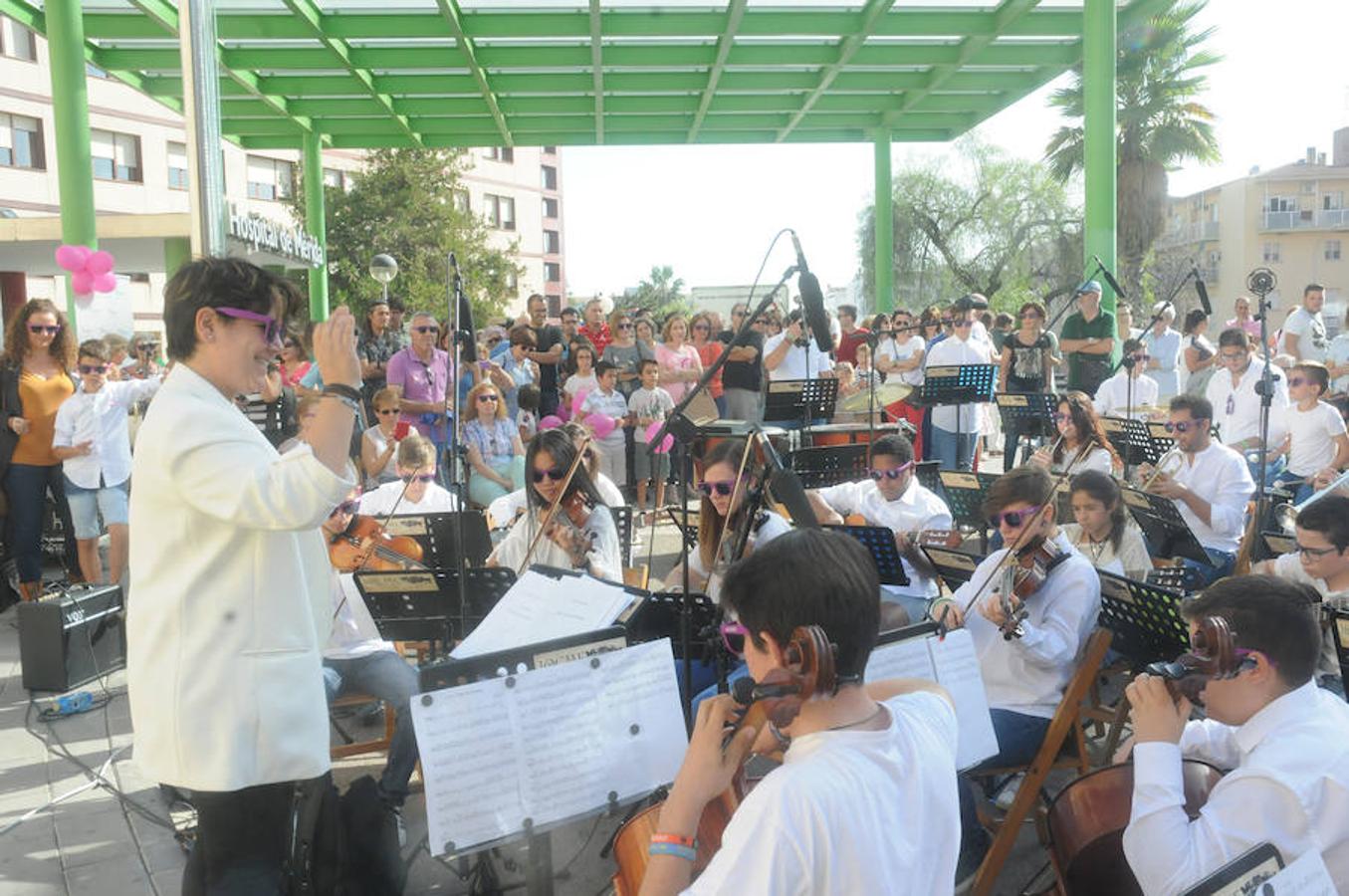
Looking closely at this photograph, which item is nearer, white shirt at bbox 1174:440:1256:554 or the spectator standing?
white shirt at bbox 1174:440:1256:554

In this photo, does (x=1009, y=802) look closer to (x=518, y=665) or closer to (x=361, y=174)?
(x=518, y=665)

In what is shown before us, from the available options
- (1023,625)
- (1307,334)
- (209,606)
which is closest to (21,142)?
(1307,334)

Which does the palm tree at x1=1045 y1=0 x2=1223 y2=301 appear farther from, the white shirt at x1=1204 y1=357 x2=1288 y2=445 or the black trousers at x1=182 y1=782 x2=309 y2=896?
the black trousers at x1=182 y1=782 x2=309 y2=896

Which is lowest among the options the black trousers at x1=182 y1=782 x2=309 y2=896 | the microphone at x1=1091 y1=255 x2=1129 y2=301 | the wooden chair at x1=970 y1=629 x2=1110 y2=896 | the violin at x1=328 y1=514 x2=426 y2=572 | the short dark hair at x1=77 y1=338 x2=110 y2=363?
the wooden chair at x1=970 y1=629 x2=1110 y2=896

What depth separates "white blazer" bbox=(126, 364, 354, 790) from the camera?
2.14 m

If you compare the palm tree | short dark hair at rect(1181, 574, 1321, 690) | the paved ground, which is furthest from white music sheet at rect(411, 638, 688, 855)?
the palm tree

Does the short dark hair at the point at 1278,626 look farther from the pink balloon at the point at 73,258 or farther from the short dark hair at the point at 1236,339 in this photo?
the pink balloon at the point at 73,258

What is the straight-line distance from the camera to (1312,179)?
5406cm

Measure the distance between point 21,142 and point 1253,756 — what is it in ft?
120

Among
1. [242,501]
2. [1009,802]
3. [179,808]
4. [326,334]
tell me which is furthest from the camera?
[179,808]

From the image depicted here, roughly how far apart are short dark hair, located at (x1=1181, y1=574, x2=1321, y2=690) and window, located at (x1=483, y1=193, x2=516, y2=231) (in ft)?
177

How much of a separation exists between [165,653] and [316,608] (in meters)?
0.35

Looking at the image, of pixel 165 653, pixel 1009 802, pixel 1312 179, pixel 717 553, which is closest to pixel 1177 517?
pixel 1009 802

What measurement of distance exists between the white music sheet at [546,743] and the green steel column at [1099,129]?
9963 millimetres
